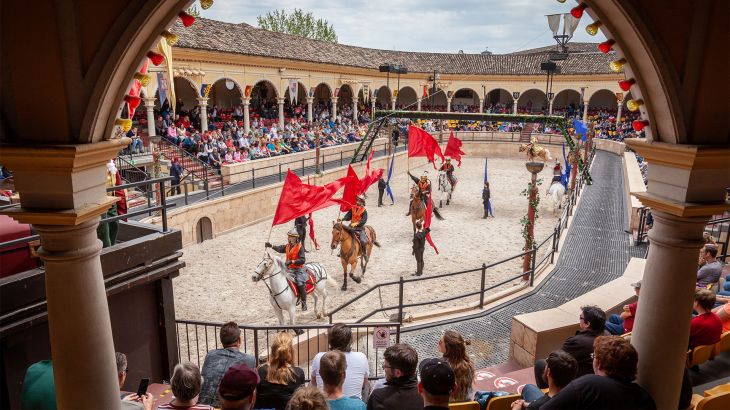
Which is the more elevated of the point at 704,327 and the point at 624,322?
the point at 704,327

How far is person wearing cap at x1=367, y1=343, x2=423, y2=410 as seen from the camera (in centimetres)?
351

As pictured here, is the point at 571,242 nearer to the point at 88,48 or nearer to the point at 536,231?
the point at 536,231

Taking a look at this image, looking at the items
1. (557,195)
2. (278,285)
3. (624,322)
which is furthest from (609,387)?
(557,195)

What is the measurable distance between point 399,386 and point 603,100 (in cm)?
5140

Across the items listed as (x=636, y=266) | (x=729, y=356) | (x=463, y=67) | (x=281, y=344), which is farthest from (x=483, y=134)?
(x=281, y=344)

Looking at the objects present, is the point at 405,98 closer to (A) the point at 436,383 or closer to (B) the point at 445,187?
(B) the point at 445,187

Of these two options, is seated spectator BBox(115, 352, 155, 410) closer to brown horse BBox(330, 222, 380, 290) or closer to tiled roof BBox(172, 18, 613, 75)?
brown horse BBox(330, 222, 380, 290)

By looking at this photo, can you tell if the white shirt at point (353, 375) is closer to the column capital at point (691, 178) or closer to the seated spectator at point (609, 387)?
the seated spectator at point (609, 387)

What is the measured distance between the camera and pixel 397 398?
139 inches

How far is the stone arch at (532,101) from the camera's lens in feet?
161

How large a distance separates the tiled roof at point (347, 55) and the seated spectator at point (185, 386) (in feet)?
66.4

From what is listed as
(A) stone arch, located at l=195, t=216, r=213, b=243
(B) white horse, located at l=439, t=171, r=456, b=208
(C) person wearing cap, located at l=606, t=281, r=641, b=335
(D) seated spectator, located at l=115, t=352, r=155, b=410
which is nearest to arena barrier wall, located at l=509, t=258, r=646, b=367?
(C) person wearing cap, located at l=606, t=281, r=641, b=335

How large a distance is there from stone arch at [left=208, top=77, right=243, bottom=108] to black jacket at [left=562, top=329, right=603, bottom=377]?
Result: 29521mm

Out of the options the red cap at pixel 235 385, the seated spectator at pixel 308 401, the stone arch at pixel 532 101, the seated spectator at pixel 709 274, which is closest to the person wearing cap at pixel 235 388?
the red cap at pixel 235 385
